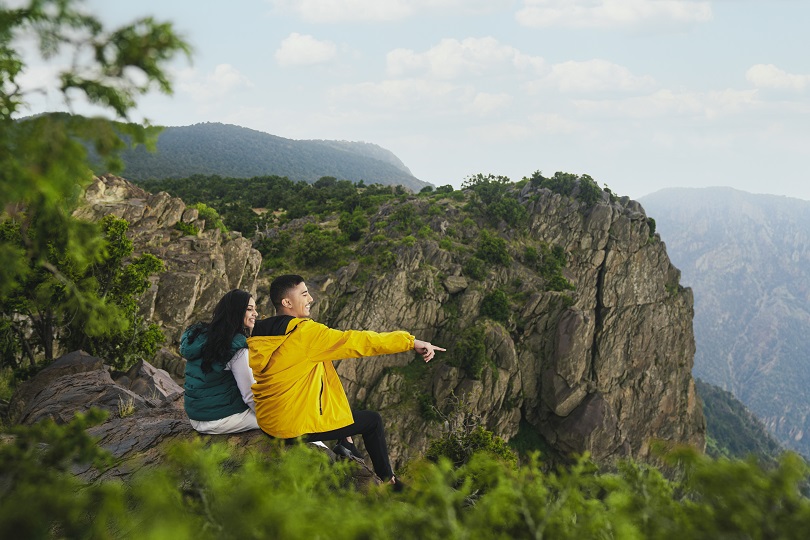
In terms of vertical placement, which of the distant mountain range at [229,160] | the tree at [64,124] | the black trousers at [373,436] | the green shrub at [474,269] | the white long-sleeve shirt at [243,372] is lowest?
the green shrub at [474,269]

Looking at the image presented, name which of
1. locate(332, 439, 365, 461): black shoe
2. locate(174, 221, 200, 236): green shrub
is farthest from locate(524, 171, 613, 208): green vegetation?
locate(332, 439, 365, 461): black shoe

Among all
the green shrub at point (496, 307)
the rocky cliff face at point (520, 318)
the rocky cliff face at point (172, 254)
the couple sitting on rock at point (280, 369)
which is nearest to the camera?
the couple sitting on rock at point (280, 369)

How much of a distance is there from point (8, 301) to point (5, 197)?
13.4 metres

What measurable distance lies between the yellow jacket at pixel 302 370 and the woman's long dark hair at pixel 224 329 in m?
0.35

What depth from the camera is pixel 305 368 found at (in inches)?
180

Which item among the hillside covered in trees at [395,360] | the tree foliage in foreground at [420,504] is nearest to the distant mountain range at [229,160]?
the hillside covered in trees at [395,360]

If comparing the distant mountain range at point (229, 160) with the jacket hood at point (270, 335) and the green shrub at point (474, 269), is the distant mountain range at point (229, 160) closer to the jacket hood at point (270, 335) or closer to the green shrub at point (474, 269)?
the green shrub at point (474, 269)

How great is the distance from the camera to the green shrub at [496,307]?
34469mm

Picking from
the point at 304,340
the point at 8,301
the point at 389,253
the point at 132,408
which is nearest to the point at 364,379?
the point at 389,253

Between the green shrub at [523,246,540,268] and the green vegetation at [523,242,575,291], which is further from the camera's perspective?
the green shrub at [523,246,540,268]

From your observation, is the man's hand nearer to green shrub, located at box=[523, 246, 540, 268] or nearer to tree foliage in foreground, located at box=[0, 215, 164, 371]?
tree foliage in foreground, located at box=[0, 215, 164, 371]

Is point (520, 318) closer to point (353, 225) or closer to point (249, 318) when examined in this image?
point (353, 225)

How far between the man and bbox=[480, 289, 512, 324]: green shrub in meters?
30.3

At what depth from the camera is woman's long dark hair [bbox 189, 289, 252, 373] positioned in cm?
488
